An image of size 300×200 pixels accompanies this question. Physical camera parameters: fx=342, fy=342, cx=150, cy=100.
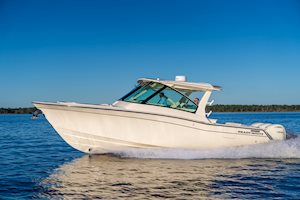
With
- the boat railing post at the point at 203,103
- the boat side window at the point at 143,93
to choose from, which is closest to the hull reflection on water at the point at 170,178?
the boat railing post at the point at 203,103

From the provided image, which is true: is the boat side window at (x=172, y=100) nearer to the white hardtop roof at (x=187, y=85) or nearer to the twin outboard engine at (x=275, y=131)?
the white hardtop roof at (x=187, y=85)

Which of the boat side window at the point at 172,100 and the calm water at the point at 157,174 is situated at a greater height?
the boat side window at the point at 172,100

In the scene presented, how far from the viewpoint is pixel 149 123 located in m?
10.9

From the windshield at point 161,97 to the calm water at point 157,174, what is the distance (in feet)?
5.00

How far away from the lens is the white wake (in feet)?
36.9

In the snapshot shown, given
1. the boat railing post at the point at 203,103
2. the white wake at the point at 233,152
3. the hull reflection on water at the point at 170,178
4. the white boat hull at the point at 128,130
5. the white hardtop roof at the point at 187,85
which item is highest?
the white hardtop roof at the point at 187,85

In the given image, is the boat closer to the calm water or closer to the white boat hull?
the white boat hull

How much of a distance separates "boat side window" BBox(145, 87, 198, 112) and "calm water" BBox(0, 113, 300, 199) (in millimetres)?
1483

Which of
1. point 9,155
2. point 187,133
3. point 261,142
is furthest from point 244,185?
point 9,155

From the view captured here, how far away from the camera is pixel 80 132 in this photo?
11.3 meters

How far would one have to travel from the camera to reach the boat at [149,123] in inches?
433

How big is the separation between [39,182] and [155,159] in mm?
4183

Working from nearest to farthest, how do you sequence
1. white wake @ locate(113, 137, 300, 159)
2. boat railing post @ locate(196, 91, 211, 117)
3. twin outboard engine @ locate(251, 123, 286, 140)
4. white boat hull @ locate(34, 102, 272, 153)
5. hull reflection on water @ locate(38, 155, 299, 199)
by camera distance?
1. hull reflection on water @ locate(38, 155, 299, 199)
2. white boat hull @ locate(34, 102, 272, 153)
3. white wake @ locate(113, 137, 300, 159)
4. boat railing post @ locate(196, 91, 211, 117)
5. twin outboard engine @ locate(251, 123, 286, 140)

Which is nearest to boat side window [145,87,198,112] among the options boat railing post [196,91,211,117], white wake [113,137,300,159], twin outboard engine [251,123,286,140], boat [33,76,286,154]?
boat [33,76,286,154]
